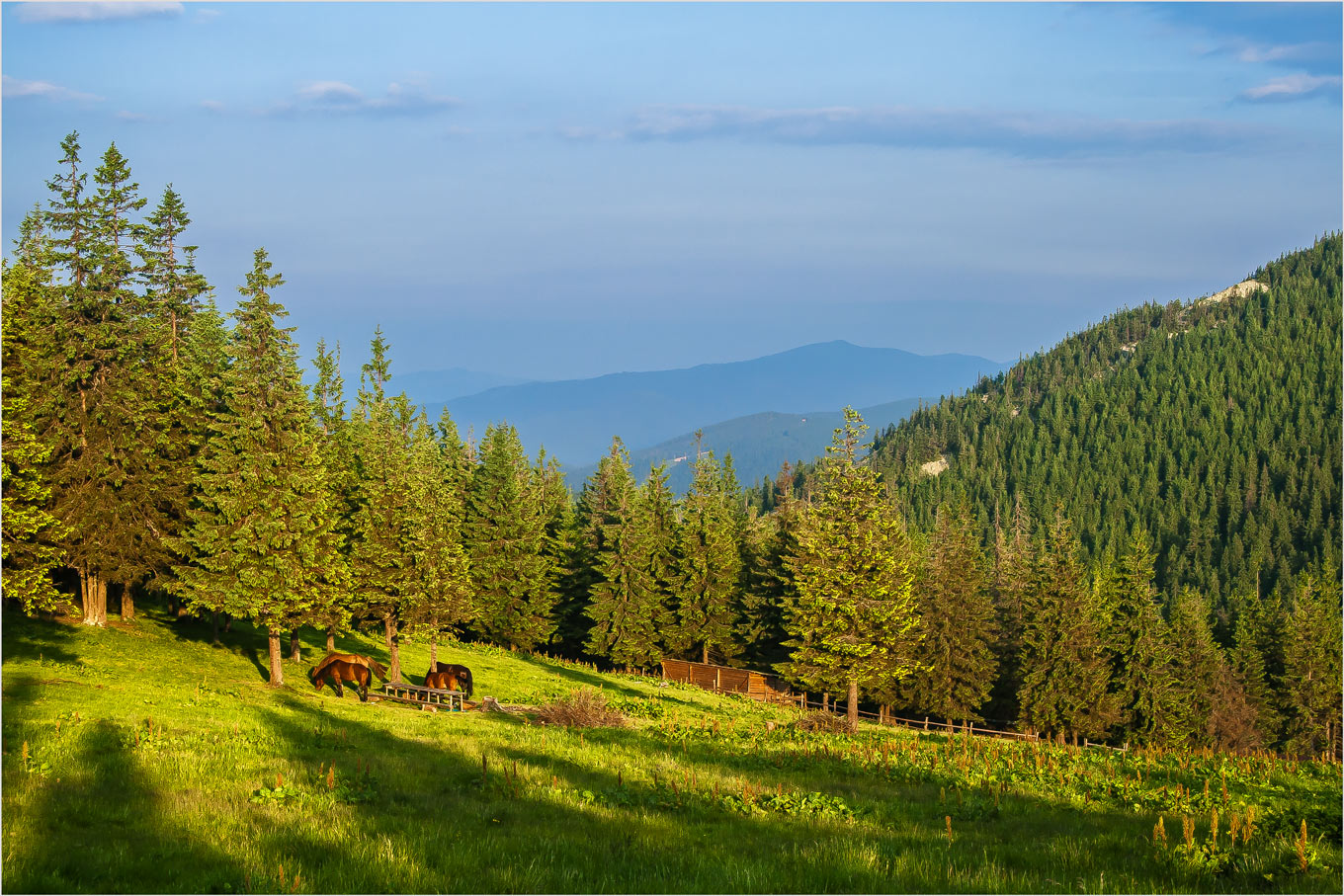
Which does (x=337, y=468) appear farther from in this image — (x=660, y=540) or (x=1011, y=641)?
(x=1011, y=641)

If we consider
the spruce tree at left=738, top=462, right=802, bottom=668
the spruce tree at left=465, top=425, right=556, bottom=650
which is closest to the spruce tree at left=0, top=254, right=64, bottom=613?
the spruce tree at left=465, top=425, right=556, bottom=650

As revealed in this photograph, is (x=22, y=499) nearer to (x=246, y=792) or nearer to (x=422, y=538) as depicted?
(x=422, y=538)

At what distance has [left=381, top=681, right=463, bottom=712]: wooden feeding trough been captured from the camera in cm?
3519

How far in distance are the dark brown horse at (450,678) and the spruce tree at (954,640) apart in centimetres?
3973

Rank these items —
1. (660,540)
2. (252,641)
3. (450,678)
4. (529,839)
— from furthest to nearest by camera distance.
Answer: (660,540) → (252,641) → (450,678) → (529,839)

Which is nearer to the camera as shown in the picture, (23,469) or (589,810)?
(589,810)

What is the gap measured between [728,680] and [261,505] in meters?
40.1

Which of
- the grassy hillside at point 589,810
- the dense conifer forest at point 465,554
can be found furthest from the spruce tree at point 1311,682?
the grassy hillside at point 589,810

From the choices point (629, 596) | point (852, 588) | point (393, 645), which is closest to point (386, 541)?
point (393, 645)

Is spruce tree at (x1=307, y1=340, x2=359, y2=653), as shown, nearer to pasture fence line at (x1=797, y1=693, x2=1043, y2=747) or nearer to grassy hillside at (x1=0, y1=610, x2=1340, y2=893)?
grassy hillside at (x1=0, y1=610, x2=1340, y2=893)

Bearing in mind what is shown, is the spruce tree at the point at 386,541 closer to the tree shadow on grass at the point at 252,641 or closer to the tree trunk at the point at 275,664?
the tree shadow on grass at the point at 252,641

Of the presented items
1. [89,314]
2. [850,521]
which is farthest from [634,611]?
[89,314]

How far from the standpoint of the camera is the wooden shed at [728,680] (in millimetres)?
67188

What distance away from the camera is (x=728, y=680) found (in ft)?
228
